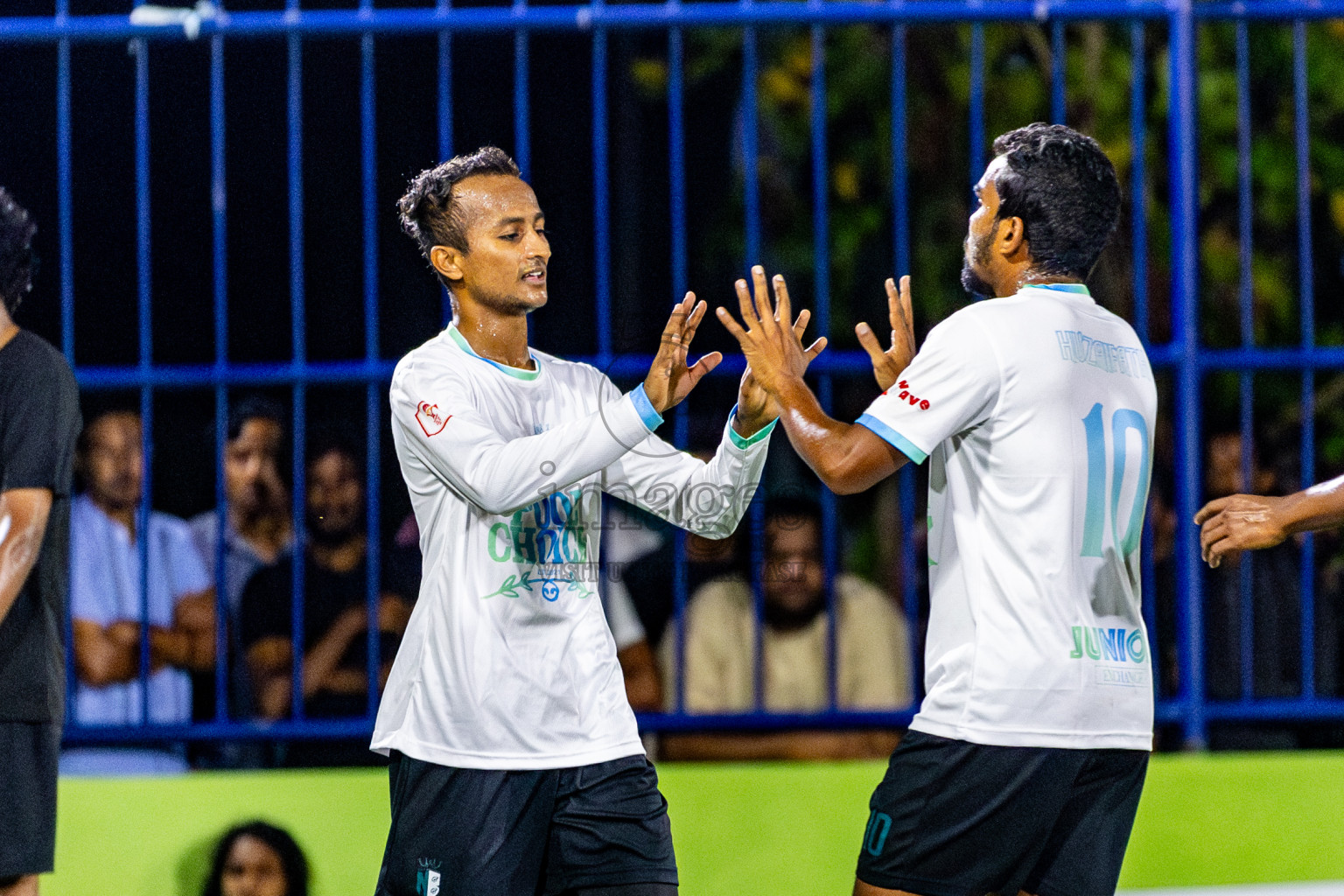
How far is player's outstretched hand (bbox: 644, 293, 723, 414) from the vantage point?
2594 mm

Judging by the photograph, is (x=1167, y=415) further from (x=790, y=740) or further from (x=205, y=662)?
(x=205, y=662)

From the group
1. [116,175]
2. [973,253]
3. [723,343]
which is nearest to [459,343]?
[973,253]

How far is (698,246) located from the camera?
4910 millimetres

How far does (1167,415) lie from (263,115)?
115 inches

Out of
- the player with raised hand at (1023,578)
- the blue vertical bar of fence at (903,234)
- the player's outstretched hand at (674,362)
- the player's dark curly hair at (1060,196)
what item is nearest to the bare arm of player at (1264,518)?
the player with raised hand at (1023,578)

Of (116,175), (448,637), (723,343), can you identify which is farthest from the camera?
(116,175)

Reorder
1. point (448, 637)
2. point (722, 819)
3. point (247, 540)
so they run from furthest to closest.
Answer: point (247, 540) → point (722, 819) → point (448, 637)

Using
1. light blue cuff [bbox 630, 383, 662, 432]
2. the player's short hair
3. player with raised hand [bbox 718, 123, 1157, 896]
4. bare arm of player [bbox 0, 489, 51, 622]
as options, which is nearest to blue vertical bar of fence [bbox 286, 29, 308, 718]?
the player's short hair

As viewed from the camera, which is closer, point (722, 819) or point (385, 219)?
point (722, 819)

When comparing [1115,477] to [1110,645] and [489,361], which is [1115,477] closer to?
[1110,645]

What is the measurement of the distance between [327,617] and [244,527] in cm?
31

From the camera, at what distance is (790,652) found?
155 inches

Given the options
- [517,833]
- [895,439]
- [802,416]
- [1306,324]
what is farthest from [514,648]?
[1306,324]

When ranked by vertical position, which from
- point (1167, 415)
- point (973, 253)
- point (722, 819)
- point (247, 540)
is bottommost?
point (722, 819)
